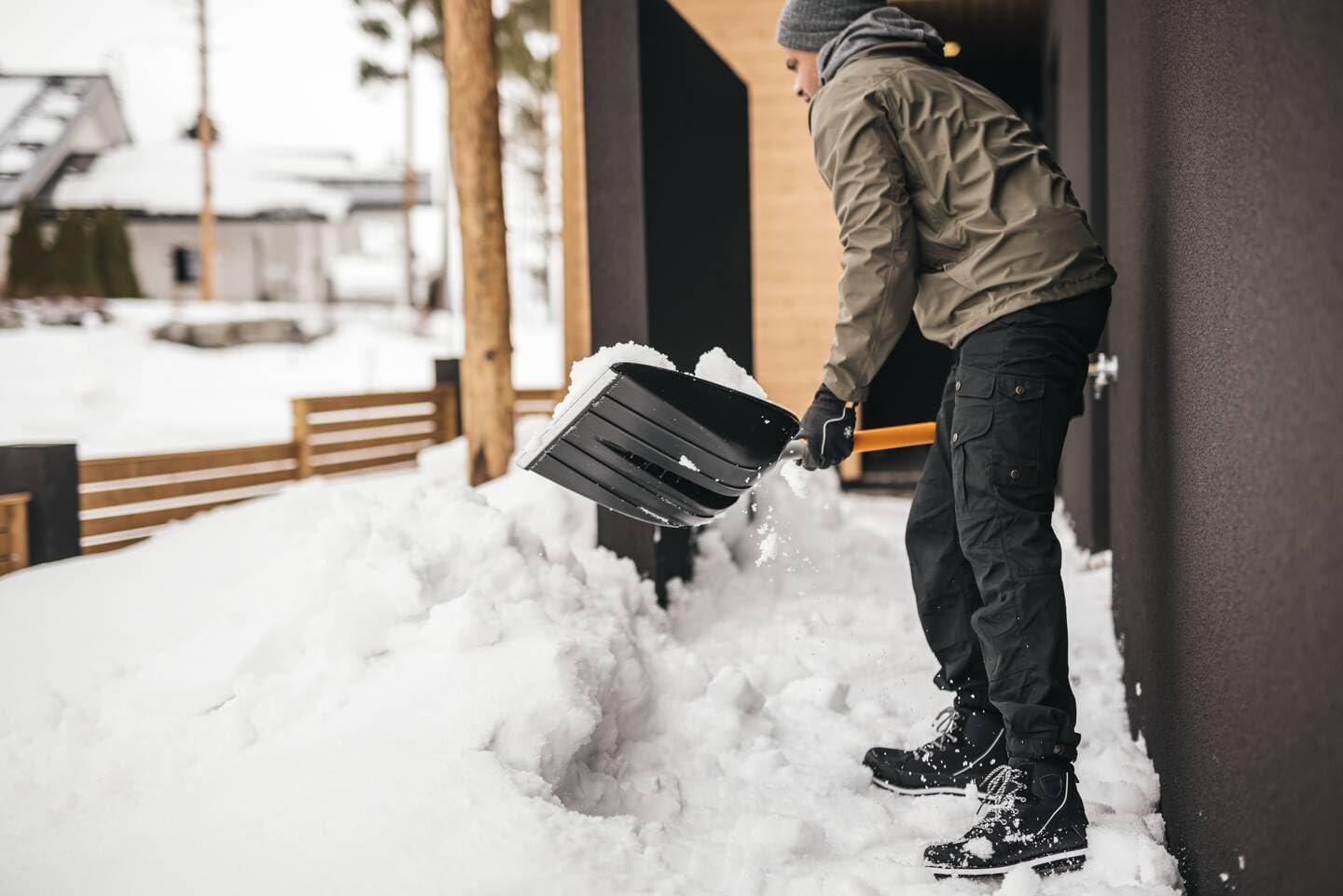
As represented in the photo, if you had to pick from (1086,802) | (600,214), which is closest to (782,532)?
(600,214)

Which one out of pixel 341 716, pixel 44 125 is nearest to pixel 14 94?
pixel 44 125

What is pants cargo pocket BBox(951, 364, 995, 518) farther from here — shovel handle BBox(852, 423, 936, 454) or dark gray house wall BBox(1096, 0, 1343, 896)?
dark gray house wall BBox(1096, 0, 1343, 896)

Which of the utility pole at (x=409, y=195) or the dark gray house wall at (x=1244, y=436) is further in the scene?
the utility pole at (x=409, y=195)

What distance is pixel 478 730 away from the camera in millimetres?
2225

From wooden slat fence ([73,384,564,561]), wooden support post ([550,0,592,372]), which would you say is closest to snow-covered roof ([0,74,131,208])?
wooden slat fence ([73,384,564,561])

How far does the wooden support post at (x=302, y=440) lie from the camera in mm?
8438

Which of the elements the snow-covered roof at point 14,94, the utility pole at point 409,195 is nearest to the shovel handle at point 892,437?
the snow-covered roof at point 14,94

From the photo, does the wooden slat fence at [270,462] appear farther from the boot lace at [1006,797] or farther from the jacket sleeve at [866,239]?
the boot lace at [1006,797]

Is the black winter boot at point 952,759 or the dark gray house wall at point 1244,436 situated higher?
the dark gray house wall at point 1244,436

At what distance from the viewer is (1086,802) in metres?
2.28

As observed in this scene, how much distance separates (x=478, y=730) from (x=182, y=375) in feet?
61.7

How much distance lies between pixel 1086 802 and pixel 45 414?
53.3ft

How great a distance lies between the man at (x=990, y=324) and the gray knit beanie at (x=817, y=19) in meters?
0.12

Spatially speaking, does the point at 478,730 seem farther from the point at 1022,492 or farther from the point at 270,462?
the point at 270,462
